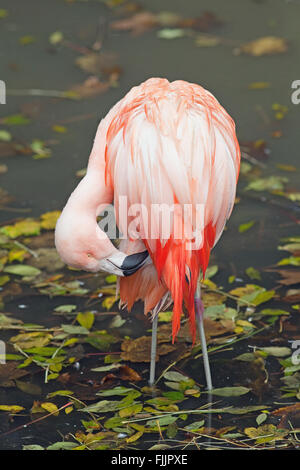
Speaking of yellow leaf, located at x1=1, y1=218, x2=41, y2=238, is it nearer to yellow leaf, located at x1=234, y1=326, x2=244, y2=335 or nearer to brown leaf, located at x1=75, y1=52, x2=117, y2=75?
yellow leaf, located at x1=234, y1=326, x2=244, y2=335

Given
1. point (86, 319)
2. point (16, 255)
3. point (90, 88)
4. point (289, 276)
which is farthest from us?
point (90, 88)

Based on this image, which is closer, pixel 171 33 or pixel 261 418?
pixel 261 418

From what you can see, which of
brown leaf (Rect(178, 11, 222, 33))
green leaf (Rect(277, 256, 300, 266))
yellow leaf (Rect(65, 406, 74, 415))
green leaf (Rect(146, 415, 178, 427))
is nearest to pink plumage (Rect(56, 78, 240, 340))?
green leaf (Rect(146, 415, 178, 427))

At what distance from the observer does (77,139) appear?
5395 millimetres

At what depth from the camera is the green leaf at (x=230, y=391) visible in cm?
331

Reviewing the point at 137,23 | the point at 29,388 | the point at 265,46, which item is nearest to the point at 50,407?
the point at 29,388

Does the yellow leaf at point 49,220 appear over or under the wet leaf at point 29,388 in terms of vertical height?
over

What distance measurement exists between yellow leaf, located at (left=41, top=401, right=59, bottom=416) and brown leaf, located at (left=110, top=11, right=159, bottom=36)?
4163 mm

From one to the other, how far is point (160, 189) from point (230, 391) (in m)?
1.00

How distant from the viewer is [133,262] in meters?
3.17

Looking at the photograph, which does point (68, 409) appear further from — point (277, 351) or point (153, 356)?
point (277, 351)

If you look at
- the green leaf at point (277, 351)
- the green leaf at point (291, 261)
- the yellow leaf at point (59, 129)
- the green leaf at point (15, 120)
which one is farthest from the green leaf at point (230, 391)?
the green leaf at point (15, 120)

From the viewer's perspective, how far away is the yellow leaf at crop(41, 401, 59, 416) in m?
3.27

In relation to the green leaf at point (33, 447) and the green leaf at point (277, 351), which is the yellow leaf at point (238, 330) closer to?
the green leaf at point (277, 351)
